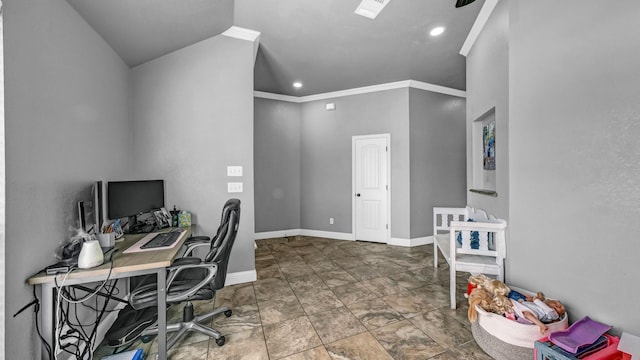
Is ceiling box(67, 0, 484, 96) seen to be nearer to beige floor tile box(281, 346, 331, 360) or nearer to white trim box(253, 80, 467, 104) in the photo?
white trim box(253, 80, 467, 104)

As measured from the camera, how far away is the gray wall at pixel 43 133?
1319mm

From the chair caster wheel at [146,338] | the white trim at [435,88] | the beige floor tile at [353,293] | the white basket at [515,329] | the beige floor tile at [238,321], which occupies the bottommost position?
the beige floor tile at [353,293]

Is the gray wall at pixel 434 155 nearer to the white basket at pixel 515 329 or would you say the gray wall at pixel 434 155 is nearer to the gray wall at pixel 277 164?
the gray wall at pixel 277 164

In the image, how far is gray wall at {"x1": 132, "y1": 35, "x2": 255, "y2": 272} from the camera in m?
2.84

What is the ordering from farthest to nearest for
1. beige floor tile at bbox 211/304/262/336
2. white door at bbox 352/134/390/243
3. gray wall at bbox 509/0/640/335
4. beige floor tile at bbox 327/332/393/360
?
white door at bbox 352/134/390/243, beige floor tile at bbox 211/304/262/336, beige floor tile at bbox 327/332/393/360, gray wall at bbox 509/0/640/335

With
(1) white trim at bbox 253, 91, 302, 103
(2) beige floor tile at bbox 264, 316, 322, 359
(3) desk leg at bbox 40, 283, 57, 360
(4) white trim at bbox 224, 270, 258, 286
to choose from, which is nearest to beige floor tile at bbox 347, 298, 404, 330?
(2) beige floor tile at bbox 264, 316, 322, 359

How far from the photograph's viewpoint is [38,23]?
152 centimetres

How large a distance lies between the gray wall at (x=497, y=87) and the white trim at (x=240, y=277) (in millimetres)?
2625

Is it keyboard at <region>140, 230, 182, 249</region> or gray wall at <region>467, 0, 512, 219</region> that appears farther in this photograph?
gray wall at <region>467, 0, 512, 219</region>

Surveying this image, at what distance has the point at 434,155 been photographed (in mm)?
4949

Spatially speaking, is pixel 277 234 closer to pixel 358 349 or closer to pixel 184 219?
pixel 184 219

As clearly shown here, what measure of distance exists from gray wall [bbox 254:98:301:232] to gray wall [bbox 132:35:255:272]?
2.21m

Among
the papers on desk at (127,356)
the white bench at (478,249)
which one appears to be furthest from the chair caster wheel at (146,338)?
the white bench at (478,249)

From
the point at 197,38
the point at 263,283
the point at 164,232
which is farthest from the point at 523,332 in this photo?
the point at 197,38
